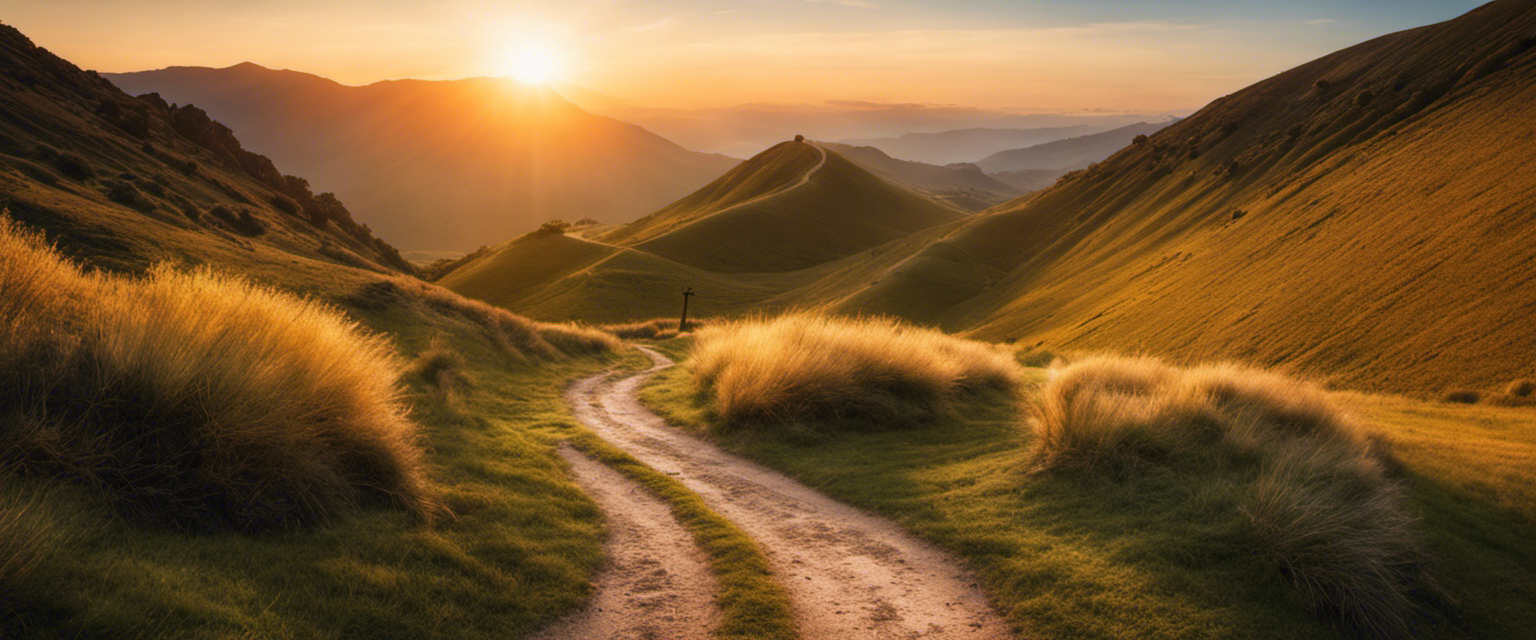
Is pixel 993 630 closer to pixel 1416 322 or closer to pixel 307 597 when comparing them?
pixel 307 597

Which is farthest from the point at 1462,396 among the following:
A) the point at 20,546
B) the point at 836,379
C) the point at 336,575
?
the point at 20,546

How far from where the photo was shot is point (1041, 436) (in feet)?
33.4

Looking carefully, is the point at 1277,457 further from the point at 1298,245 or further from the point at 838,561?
the point at 1298,245

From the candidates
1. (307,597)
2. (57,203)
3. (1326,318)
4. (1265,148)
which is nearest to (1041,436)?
(307,597)

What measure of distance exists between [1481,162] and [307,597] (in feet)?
125

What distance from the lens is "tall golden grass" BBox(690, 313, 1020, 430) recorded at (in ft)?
44.7

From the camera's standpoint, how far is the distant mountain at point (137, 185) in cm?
1689

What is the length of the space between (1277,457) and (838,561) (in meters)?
5.62

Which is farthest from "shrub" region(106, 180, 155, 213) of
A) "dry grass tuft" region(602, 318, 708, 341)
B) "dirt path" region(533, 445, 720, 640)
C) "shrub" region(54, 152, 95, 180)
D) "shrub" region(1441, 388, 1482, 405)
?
"shrub" region(1441, 388, 1482, 405)

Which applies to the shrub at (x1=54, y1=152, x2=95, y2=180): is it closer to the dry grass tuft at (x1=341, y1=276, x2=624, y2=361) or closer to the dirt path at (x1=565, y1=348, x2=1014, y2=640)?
the dry grass tuft at (x1=341, y1=276, x2=624, y2=361)

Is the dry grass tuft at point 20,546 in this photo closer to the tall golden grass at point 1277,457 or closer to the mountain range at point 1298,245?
the tall golden grass at point 1277,457

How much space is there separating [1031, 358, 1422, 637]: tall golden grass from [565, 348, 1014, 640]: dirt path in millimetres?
2828

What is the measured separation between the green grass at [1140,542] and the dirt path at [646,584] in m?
2.72

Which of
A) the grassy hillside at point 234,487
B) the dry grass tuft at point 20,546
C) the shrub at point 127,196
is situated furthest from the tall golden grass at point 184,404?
the shrub at point 127,196
